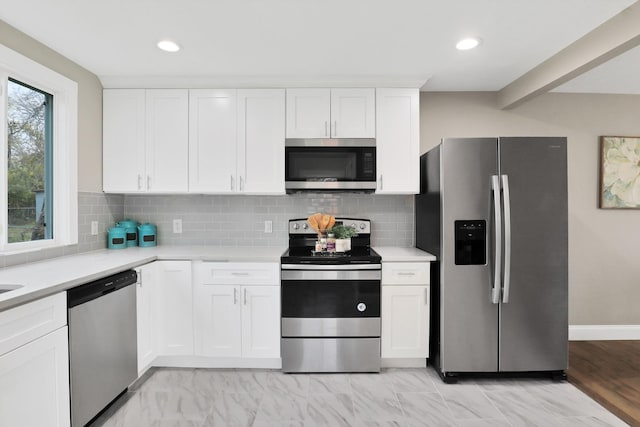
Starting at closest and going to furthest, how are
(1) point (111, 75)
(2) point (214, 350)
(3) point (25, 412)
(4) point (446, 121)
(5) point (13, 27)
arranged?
(3) point (25, 412) < (5) point (13, 27) < (2) point (214, 350) < (1) point (111, 75) < (4) point (446, 121)

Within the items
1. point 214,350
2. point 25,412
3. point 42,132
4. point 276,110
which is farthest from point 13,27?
point 214,350

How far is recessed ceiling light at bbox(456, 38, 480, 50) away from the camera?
2281mm

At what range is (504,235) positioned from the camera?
2455mm

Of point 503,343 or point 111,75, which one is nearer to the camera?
point 503,343

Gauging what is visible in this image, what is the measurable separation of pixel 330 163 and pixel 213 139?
1.03 meters

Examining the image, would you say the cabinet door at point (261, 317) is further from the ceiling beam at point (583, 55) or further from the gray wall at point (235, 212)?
the ceiling beam at point (583, 55)

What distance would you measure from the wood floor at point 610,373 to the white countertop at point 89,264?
95.9 inches

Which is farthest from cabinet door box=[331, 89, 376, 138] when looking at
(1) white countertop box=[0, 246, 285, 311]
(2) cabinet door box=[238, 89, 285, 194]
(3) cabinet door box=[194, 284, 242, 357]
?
(3) cabinet door box=[194, 284, 242, 357]

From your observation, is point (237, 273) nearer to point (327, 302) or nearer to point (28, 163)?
point (327, 302)

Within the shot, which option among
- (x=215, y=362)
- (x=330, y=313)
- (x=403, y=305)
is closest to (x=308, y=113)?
(x=330, y=313)

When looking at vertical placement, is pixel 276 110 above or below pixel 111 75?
below

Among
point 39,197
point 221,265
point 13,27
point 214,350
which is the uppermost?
point 13,27

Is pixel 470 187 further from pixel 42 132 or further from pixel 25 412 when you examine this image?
pixel 42 132

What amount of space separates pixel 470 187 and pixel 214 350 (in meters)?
2.31
